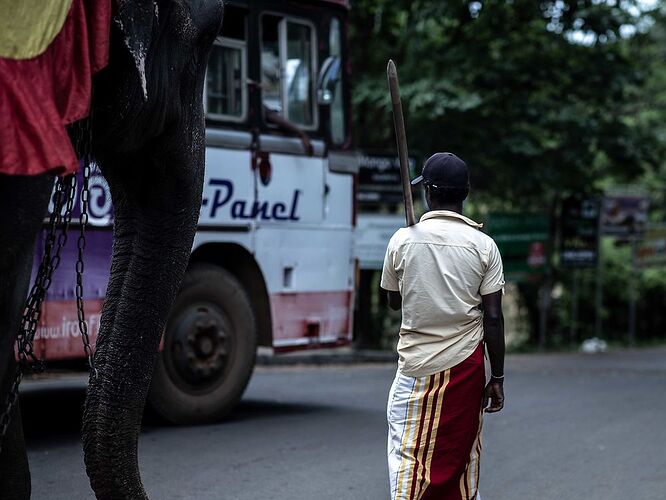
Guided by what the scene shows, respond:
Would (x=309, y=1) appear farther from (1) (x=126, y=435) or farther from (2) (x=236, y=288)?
(1) (x=126, y=435)

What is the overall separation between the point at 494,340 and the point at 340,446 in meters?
3.59

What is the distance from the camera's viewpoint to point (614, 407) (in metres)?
10.6

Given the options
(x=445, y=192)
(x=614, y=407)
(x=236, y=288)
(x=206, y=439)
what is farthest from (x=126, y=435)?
(x=614, y=407)

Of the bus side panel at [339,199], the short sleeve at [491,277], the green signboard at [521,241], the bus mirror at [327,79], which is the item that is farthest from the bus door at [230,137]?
the green signboard at [521,241]

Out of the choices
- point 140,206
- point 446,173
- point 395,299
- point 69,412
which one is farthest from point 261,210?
point 140,206

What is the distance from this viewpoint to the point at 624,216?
1922cm

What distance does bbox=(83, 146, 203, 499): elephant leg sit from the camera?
363cm

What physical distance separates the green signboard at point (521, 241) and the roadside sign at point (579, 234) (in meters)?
0.36

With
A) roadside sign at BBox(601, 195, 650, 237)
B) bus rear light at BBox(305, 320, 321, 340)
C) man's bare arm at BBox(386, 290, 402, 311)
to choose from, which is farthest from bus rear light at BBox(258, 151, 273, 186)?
roadside sign at BBox(601, 195, 650, 237)

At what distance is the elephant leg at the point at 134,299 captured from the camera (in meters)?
3.63

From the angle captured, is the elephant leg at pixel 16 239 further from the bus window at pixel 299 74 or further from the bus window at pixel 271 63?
the bus window at pixel 299 74

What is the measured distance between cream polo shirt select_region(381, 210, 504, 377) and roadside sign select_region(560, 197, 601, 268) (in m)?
13.8

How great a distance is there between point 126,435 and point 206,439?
180 inches

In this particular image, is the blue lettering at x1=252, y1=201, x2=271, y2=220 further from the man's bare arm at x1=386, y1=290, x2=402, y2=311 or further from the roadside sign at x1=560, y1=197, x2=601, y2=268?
the roadside sign at x1=560, y1=197, x2=601, y2=268
